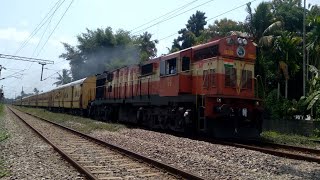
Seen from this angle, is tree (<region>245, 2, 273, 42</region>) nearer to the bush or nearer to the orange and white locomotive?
the bush

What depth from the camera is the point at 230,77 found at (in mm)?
13664

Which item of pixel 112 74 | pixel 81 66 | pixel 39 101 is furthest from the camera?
pixel 81 66

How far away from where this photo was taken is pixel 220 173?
733 cm

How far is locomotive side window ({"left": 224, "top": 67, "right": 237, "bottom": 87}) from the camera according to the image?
13559mm

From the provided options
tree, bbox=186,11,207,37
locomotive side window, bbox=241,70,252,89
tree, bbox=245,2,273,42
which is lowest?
locomotive side window, bbox=241,70,252,89

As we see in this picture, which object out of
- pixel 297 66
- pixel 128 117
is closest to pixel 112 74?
pixel 128 117

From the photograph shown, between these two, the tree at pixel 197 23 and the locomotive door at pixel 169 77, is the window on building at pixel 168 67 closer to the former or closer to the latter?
the locomotive door at pixel 169 77

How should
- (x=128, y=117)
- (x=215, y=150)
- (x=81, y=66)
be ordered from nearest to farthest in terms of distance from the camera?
(x=215, y=150), (x=128, y=117), (x=81, y=66)

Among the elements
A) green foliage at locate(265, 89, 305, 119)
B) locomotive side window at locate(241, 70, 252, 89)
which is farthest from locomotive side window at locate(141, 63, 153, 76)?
green foliage at locate(265, 89, 305, 119)

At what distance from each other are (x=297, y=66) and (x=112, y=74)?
1306 cm

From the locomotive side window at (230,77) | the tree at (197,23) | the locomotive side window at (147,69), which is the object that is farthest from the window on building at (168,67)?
the tree at (197,23)

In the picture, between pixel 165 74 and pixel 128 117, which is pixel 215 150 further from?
pixel 128 117

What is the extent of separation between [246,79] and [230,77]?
0.85 metres

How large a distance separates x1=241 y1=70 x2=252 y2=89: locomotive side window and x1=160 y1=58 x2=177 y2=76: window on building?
9.42ft
